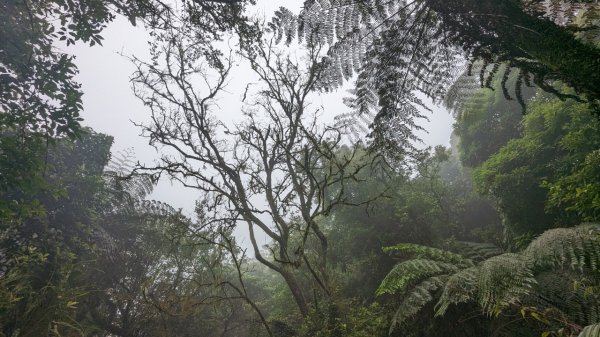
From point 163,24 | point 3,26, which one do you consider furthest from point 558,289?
point 3,26

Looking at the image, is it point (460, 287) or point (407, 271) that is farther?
point (407, 271)

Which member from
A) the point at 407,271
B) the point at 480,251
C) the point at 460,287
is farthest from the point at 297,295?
the point at 480,251

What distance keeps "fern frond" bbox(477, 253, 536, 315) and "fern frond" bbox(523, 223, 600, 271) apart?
0.19m

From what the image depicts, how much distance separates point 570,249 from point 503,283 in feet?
2.36

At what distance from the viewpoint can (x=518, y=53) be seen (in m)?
0.95

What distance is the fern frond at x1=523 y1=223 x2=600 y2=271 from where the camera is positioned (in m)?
2.39

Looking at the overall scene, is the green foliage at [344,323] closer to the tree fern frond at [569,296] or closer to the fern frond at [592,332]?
the tree fern frond at [569,296]

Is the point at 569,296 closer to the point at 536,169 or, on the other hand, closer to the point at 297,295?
the point at 297,295

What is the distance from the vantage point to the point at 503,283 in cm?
240

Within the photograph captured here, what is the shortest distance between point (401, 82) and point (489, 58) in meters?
0.60

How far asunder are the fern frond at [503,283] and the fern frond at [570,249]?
0.63ft

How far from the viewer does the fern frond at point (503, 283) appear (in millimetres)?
2250

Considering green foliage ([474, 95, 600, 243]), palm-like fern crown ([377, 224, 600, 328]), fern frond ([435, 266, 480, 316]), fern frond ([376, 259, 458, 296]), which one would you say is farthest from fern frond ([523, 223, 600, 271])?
green foliage ([474, 95, 600, 243])

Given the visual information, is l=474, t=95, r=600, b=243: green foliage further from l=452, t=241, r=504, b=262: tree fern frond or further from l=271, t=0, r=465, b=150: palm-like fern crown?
l=271, t=0, r=465, b=150: palm-like fern crown
